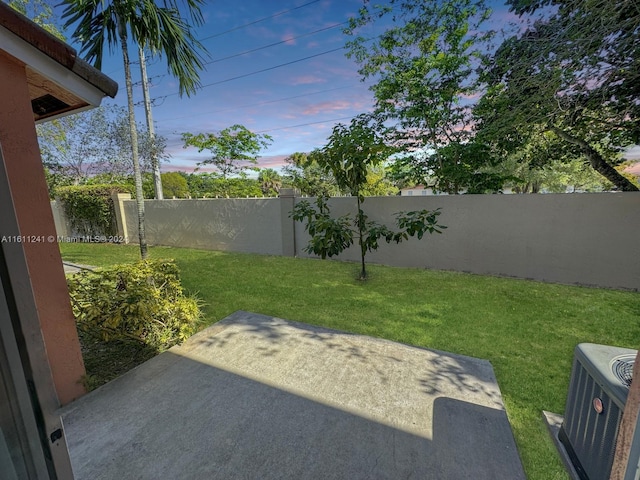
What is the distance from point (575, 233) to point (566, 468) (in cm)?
455

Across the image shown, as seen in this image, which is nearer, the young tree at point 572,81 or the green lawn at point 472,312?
the green lawn at point 472,312

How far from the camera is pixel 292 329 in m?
3.33

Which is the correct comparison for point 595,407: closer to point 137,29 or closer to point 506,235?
point 506,235

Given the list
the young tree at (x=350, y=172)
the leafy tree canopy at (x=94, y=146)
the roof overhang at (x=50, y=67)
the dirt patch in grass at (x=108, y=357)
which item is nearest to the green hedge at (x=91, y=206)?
the leafy tree canopy at (x=94, y=146)

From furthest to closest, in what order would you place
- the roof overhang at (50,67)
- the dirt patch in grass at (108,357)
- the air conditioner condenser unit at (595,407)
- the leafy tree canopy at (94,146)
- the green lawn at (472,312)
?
the leafy tree canopy at (94,146)
the dirt patch in grass at (108,357)
the green lawn at (472,312)
the roof overhang at (50,67)
the air conditioner condenser unit at (595,407)

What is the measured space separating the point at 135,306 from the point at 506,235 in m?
5.85

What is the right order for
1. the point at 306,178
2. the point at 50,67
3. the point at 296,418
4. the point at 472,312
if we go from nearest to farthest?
the point at 50,67 < the point at 296,418 < the point at 472,312 < the point at 306,178

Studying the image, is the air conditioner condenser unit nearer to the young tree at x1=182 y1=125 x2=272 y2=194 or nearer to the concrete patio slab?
the concrete patio slab

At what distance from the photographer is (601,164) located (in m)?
5.25

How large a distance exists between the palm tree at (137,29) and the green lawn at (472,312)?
3.67 metres

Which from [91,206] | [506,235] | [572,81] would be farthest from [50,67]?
[91,206]

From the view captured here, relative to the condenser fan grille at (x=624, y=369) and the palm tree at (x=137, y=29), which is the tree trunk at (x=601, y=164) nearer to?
the condenser fan grille at (x=624, y=369)

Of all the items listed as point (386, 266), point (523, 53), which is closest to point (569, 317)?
point (386, 266)

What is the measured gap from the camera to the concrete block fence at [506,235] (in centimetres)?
463
